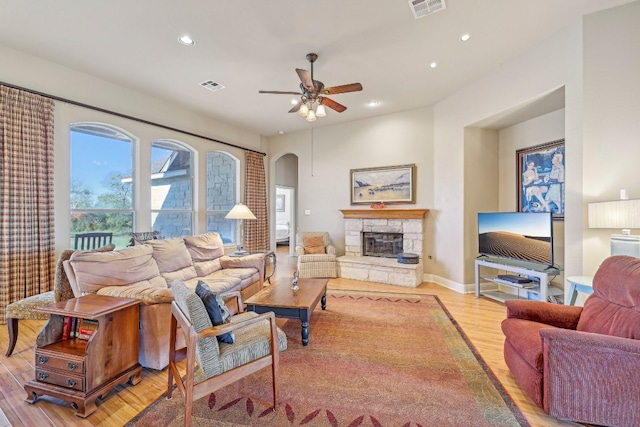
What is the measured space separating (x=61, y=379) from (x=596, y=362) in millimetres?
3330

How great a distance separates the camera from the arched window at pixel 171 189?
5016 millimetres

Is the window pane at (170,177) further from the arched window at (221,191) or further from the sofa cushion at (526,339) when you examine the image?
the sofa cushion at (526,339)

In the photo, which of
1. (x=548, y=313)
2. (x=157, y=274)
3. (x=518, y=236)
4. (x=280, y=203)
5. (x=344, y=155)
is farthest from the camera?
(x=280, y=203)

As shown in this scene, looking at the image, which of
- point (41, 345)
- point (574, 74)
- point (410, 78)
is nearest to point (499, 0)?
point (574, 74)

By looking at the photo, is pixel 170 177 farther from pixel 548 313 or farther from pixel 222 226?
pixel 548 313

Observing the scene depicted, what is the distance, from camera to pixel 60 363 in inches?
73.2

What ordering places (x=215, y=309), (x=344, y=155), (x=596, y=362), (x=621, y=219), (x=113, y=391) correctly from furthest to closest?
(x=344, y=155) < (x=621, y=219) < (x=113, y=391) < (x=215, y=309) < (x=596, y=362)

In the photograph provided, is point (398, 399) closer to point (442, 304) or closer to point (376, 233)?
point (442, 304)

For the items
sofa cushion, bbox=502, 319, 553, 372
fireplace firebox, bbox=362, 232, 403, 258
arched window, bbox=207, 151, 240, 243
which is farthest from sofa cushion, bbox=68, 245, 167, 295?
fireplace firebox, bbox=362, 232, 403, 258

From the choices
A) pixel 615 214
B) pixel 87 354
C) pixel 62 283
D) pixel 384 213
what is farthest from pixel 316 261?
pixel 615 214

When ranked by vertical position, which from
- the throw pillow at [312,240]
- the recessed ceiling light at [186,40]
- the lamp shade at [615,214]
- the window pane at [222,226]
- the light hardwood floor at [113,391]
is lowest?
the light hardwood floor at [113,391]

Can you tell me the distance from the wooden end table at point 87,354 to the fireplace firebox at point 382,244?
14.6 feet

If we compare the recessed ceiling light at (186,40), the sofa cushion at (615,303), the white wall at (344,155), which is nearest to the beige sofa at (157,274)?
the recessed ceiling light at (186,40)

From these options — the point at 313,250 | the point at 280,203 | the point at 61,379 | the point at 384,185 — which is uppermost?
the point at 384,185
